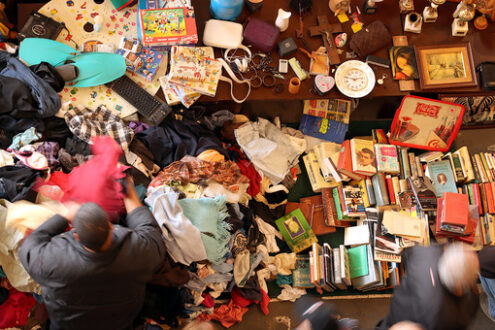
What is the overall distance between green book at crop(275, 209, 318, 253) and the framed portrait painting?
1.45 metres

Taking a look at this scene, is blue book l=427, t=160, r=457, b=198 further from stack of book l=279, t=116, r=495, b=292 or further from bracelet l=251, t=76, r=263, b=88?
bracelet l=251, t=76, r=263, b=88

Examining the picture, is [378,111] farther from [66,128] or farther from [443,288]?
[66,128]

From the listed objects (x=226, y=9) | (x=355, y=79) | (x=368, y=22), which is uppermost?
(x=368, y=22)

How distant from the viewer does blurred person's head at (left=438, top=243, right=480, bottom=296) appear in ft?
7.71

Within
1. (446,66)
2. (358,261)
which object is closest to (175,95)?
(358,261)

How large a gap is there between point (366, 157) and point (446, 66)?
0.93 m

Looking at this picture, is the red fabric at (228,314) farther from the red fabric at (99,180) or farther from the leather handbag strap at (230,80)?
the leather handbag strap at (230,80)

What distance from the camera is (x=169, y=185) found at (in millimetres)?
3119

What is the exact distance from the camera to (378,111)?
4.02 metres

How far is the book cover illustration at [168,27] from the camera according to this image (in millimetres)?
A: 3225

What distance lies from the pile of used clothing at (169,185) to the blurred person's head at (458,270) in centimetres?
139

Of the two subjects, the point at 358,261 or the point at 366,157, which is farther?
the point at 366,157

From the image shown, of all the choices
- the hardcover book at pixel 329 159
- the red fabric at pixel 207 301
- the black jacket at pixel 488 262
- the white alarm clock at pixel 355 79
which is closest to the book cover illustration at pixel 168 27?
the white alarm clock at pixel 355 79

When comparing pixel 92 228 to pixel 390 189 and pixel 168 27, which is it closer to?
pixel 168 27
